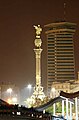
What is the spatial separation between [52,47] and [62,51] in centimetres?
653

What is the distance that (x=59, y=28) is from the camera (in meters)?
166

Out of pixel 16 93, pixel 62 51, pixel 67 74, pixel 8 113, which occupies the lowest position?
pixel 8 113

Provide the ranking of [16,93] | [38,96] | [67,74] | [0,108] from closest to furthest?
[0,108]
[38,96]
[16,93]
[67,74]

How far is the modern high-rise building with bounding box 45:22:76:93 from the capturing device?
535 feet

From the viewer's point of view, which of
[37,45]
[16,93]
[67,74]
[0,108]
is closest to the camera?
[0,108]

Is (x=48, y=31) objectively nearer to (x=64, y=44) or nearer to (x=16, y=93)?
→ (x=64, y=44)

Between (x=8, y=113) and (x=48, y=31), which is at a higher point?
(x=48, y=31)

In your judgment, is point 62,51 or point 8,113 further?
point 62,51

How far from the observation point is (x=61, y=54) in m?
166

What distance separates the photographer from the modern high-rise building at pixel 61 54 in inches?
6422

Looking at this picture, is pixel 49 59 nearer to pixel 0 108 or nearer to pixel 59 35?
pixel 59 35

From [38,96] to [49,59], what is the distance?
348 ft

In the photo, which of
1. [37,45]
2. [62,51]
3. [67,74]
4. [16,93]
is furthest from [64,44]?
[37,45]

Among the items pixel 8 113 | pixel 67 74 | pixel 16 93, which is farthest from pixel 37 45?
pixel 67 74
